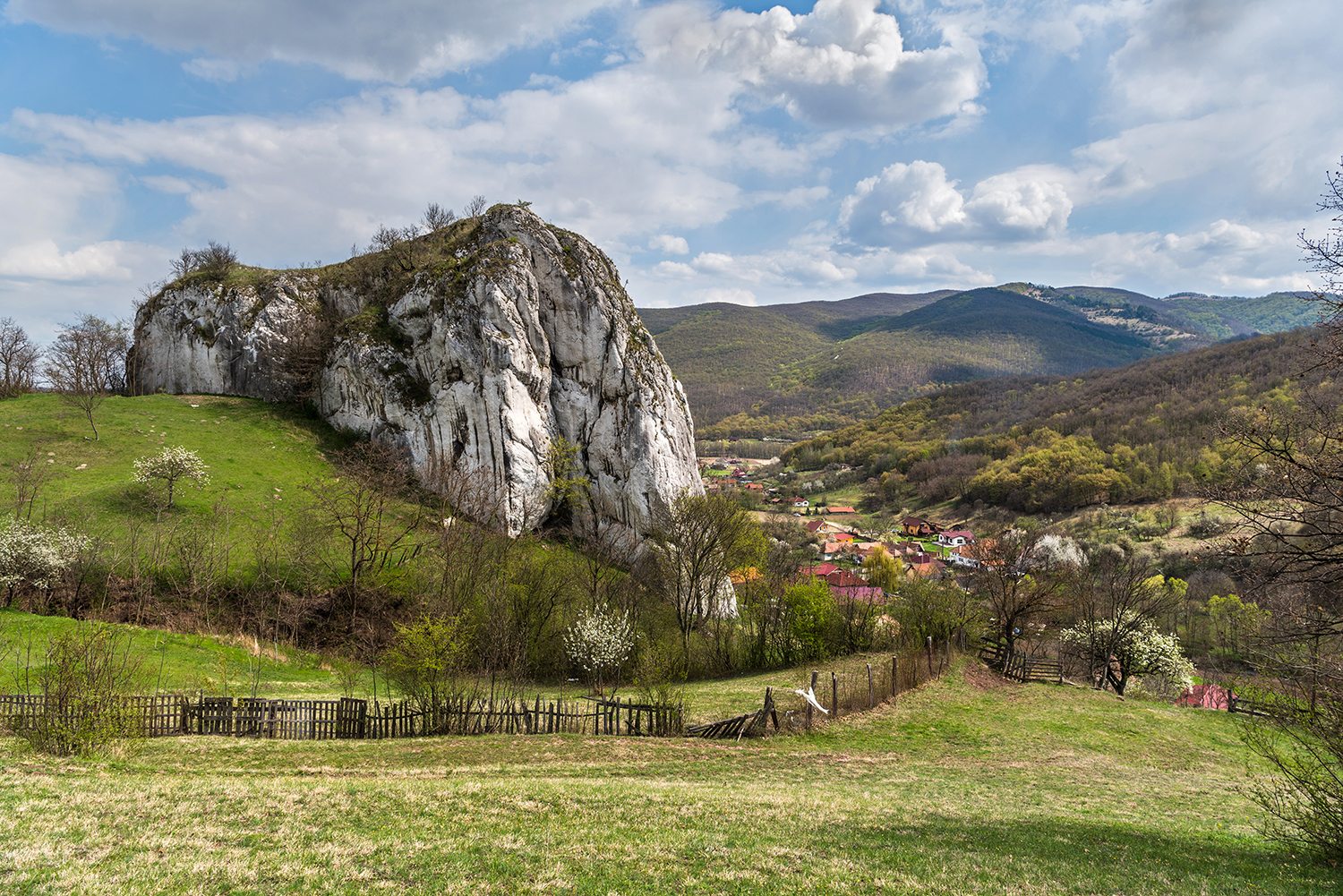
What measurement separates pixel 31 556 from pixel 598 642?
844 inches

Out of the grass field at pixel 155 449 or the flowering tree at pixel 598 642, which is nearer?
the flowering tree at pixel 598 642

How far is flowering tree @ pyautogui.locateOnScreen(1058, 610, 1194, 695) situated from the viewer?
103 ft

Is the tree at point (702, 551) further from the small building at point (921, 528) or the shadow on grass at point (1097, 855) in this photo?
the small building at point (921, 528)

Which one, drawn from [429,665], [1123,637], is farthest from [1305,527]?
[1123,637]

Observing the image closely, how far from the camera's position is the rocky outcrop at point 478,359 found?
138 feet

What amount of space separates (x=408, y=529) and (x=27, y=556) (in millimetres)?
13789

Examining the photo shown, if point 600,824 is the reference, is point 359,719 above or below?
below

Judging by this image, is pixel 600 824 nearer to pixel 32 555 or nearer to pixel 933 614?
pixel 32 555

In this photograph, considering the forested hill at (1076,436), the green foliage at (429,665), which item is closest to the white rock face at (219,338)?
the green foliage at (429,665)

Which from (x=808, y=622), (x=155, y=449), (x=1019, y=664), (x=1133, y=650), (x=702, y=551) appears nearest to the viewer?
(x=808, y=622)

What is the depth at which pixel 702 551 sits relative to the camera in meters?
34.5

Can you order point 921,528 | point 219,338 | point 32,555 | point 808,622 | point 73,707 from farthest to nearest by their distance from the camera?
point 921,528 → point 219,338 → point 808,622 → point 32,555 → point 73,707

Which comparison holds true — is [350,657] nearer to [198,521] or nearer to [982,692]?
[198,521]

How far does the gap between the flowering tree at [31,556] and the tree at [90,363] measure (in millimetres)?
19795
